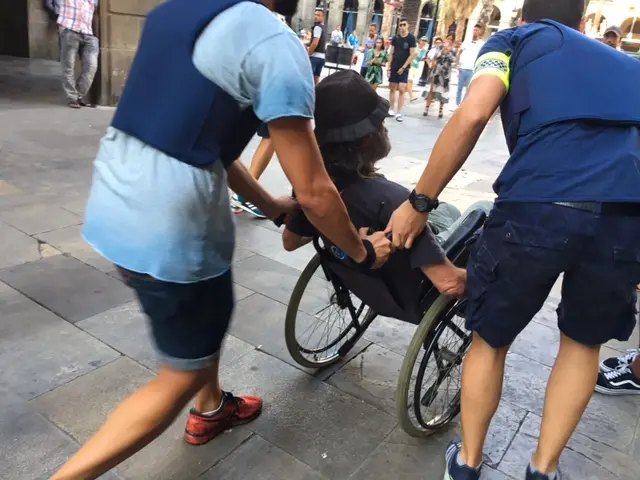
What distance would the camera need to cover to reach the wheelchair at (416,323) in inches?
82.7

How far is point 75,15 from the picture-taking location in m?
7.45

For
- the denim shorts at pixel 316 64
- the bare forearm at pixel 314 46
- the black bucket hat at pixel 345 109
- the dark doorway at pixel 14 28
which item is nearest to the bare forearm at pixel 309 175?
the black bucket hat at pixel 345 109

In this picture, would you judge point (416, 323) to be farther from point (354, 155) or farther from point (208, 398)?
point (208, 398)

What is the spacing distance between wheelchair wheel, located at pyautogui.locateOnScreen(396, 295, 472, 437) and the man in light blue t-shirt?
1.52 ft

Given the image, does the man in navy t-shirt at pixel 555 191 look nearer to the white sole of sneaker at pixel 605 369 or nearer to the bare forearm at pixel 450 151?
the bare forearm at pixel 450 151

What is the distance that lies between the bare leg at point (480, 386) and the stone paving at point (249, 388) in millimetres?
315

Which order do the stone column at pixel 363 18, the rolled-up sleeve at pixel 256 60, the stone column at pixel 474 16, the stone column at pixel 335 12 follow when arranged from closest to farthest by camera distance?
1. the rolled-up sleeve at pixel 256 60
2. the stone column at pixel 474 16
3. the stone column at pixel 335 12
4. the stone column at pixel 363 18

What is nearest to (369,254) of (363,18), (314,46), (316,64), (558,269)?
(558,269)

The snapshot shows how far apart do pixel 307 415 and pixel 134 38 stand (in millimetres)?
7437

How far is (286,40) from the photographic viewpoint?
1373 millimetres

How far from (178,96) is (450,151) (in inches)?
33.0

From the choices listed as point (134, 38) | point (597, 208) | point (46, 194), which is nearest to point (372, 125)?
point (597, 208)

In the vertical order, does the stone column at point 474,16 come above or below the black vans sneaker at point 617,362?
above

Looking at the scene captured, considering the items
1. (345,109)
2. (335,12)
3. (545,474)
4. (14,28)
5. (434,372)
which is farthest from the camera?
(335,12)
